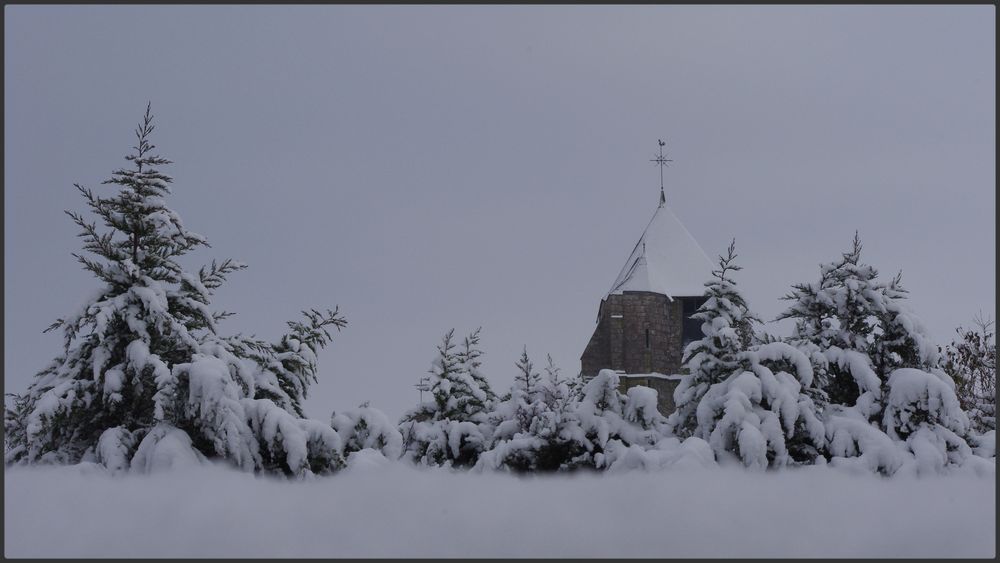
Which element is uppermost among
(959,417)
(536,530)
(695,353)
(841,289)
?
(841,289)

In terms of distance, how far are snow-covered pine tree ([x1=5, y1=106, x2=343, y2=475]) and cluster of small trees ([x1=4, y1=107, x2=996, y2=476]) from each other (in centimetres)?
2

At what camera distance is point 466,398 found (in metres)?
14.6

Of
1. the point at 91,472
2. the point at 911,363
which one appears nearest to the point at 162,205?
the point at 91,472

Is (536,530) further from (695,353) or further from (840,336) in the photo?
(840,336)

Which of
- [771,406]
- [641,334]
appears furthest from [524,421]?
[641,334]

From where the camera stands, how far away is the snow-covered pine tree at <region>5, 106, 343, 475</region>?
854 cm

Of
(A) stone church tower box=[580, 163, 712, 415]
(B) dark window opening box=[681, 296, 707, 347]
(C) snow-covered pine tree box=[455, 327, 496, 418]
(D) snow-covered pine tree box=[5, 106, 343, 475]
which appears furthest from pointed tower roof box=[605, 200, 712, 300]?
(D) snow-covered pine tree box=[5, 106, 343, 475]

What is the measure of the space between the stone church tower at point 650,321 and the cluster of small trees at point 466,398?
19.1 m

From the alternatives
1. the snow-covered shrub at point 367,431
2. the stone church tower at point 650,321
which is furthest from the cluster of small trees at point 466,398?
the stone church tower at point 650,321

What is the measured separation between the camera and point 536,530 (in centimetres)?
448

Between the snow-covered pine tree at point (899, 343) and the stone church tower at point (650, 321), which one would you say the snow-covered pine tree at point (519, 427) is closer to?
the snow-covered pine tree at point (899, 343)

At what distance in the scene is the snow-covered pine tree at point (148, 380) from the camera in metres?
8.54

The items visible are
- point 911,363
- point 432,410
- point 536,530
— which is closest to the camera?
point 536,530

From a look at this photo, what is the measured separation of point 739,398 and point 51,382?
708 cm
